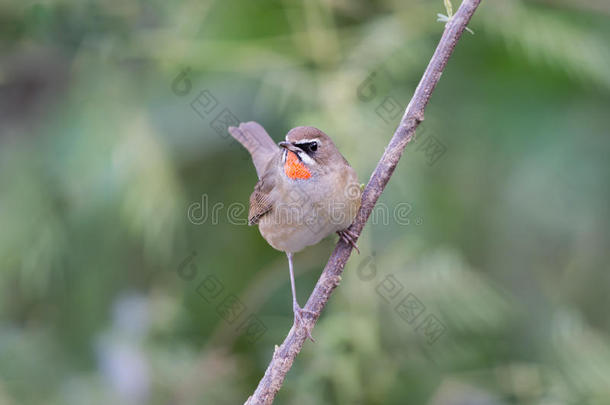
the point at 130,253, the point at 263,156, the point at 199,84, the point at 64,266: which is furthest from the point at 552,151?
the point at 64,266

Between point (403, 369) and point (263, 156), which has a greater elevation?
point (263, 156)

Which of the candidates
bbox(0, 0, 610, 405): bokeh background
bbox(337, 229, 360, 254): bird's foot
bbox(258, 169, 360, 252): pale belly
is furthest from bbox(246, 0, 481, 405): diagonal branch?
bbox(0, 0, 610, 405): bokeh background

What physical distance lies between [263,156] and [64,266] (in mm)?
2027

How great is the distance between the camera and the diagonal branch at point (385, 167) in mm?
3139

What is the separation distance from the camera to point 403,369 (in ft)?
16.3

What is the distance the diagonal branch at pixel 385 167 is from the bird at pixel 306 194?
23.6 inches

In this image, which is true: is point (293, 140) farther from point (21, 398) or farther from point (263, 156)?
point (21, 398)

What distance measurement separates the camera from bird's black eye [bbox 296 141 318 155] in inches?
168

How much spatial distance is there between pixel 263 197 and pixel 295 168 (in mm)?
385

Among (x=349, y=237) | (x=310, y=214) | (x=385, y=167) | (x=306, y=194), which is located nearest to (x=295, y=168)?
(x=306, y=194)

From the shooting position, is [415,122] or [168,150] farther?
[168,150]

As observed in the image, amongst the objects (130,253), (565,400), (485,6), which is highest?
(130,253)

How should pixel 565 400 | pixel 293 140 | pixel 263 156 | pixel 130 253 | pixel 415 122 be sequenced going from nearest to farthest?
1. pixel 415 122
2. pixel 293 140
3. pixel 565 400
4. pixel 263 156
5. pixel 130 253

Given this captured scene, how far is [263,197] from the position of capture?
4.68 meters
